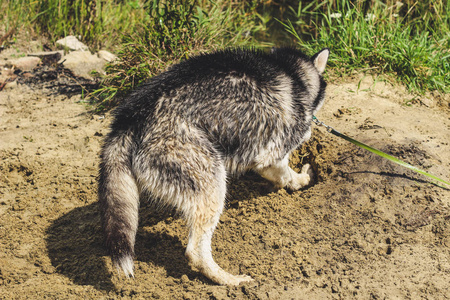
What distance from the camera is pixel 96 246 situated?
3.38 metres

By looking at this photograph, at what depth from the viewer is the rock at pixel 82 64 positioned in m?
5.96

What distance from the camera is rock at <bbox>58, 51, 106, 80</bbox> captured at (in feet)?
19.5

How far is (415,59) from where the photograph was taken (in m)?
4.92

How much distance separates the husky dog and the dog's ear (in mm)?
489

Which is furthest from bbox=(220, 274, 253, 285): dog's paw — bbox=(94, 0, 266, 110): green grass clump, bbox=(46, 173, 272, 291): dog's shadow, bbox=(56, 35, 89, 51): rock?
bbox=(56, 35, 89, 51): rock

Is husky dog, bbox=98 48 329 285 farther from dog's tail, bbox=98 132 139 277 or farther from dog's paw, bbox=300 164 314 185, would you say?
dog's paw, bbox=300 164 314 185

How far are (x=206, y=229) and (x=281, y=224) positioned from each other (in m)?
0.80

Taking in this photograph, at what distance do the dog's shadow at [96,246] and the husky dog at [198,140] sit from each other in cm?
40

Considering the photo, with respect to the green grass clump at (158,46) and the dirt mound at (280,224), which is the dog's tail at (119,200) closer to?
the dirt mound at (280,224)

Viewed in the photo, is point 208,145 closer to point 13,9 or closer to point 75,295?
point 75,295

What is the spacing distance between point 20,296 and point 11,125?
2780mm

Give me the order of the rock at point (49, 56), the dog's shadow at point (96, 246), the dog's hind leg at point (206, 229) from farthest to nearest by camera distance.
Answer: the rock at point (49, 56) < the dog's shadow at point (96, 246) < the dog's hind leg at point (206, 229)

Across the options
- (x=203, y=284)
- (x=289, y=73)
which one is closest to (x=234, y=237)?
(x=203, y=284)

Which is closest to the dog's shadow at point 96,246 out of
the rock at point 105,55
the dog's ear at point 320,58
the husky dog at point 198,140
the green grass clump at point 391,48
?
the husky dog at point 198,140
